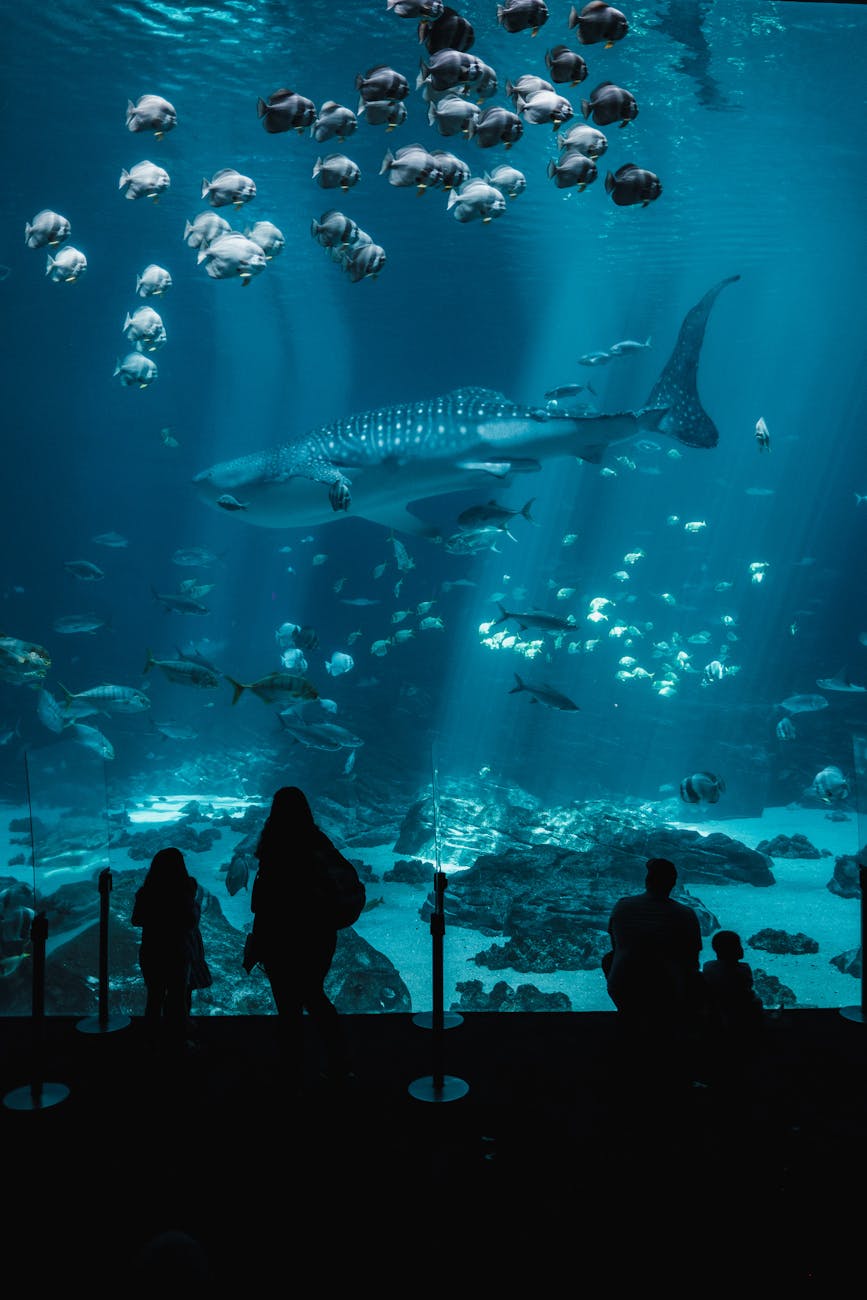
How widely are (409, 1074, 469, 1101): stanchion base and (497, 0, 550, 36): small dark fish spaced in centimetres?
625

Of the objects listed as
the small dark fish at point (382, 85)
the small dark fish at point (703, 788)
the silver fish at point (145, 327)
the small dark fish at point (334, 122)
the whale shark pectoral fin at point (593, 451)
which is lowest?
the small dark fish at point (703, 788)

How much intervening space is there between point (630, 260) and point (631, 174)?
68.4 ft

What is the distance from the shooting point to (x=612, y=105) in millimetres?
5941

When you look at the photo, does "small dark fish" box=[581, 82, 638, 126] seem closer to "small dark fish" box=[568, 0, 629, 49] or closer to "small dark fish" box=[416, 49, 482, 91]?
"small dark fish" box=[568, 0, 629, 49]

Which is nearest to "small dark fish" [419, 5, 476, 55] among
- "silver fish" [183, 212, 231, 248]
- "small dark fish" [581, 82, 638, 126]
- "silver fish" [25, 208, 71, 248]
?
"small dark fish" [581, 82, 638, 126]

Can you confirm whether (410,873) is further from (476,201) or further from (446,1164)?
(476,201)

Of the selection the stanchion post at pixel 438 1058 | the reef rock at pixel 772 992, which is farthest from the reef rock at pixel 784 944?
the stanchion post at pixel 438 1058

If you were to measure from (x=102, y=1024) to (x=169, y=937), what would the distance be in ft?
4.20

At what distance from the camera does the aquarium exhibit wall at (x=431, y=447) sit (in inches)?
269

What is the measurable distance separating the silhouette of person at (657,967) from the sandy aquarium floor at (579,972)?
2.35 meters

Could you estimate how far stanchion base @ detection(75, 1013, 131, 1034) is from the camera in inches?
197

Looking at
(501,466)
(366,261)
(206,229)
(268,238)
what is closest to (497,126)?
(366,261)

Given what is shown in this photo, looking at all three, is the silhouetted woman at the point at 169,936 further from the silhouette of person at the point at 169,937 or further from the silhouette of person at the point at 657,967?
the silhouette of person at the point at 657,967

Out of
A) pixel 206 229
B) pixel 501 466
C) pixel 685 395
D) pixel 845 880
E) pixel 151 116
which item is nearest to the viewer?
pixel 151 116
